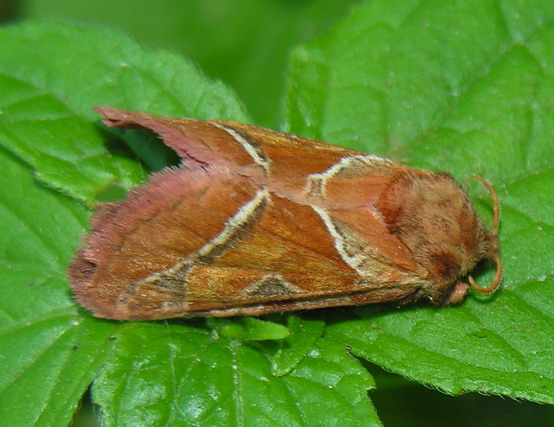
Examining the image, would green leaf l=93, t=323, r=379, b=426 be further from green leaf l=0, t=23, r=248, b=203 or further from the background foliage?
green leaf l=0, t=23, r=248, b=203

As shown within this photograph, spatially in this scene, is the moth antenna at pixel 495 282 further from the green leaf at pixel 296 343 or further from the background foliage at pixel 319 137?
the green leaf at pixel 296 343

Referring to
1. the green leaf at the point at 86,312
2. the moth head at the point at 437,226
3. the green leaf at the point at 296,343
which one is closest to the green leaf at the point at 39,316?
the green leaf at the point at 86,312

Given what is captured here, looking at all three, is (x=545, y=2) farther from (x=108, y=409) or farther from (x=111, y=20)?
(x=111, y=20)

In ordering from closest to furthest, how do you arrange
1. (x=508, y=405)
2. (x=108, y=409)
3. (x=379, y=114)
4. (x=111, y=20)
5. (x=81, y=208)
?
(x=108, y=409) → (x=81, y=208) → (x=379, y=114) → (x=508, y=405) → (x=111, y=20)

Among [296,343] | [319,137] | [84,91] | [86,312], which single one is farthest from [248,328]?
[84,91]

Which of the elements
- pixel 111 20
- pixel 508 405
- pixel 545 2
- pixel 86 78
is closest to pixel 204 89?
pixel 86 78

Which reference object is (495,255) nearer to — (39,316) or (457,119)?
(457,119)
